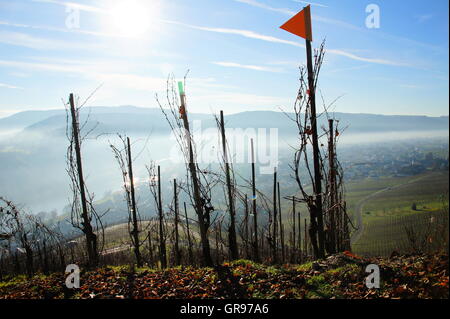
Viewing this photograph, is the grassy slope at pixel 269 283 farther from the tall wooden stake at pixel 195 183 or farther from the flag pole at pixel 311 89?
the flag pole at pixel 311 89

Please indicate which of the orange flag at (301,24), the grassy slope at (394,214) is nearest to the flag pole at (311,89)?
the orange flag at (301,24)

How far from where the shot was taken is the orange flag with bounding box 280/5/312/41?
207 inches

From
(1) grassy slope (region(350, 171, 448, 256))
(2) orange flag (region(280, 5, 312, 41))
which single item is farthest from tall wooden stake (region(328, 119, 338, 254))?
(1) grassy slope (region(350, 171, 448, 256))

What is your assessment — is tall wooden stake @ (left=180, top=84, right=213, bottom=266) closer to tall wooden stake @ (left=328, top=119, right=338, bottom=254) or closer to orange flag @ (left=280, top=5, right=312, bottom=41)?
orange flag @ (left=280, top=5, right=312, bottom=41)

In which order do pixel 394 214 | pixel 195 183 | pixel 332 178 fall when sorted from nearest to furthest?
pixel 195 183 → pixel 332 178 → pixel 394 214

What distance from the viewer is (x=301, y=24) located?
5.30 meters

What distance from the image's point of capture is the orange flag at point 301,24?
5.26 meters

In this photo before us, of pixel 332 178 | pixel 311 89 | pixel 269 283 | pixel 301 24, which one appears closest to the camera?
pixel 269 283

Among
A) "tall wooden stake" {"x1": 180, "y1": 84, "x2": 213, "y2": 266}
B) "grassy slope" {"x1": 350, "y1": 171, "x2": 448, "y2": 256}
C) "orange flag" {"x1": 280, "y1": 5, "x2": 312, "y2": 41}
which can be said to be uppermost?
"orange flag" {"x1": 280, "y1": 5, "x2": 312, "y2": 41}

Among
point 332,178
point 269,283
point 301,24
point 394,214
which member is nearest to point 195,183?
point 269,283

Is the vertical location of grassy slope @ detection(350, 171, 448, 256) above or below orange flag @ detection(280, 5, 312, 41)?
below

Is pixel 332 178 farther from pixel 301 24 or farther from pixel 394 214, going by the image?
pixel 394 214
